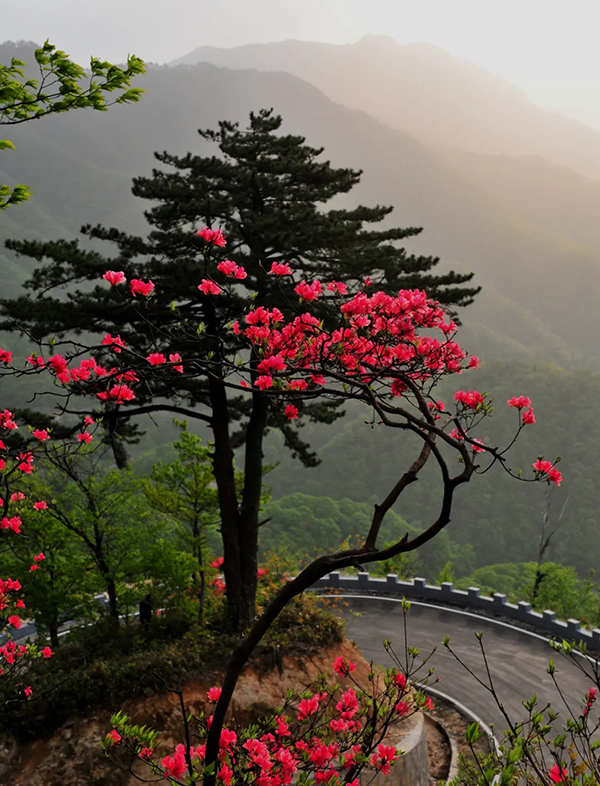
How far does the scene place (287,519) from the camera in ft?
143

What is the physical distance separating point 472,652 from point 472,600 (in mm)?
3225

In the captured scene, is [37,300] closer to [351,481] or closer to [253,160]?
[253,160]

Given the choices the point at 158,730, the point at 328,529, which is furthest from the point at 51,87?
the point at 328,529

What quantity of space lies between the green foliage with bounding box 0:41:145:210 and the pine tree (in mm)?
3599

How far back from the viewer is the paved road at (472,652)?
13.0 metres

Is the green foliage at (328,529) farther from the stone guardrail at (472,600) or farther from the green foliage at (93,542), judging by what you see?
the green foliage at (93,542)

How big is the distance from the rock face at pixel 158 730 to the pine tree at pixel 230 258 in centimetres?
153

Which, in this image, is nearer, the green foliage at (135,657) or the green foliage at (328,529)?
the green foliage at (135,657)

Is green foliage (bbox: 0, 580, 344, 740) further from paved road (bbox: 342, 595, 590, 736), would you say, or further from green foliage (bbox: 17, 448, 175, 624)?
paved road (bbox: 342, 595, 590, 736)

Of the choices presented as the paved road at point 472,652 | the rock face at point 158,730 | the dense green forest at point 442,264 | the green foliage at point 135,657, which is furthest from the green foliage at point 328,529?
the rock face at point 158,730

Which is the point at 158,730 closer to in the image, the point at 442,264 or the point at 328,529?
the point at 328,529

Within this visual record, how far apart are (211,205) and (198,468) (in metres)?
6.25

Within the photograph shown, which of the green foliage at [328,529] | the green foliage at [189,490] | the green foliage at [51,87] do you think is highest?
the green foliage at [51,87]

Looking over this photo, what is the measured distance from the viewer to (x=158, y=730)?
8320mm
